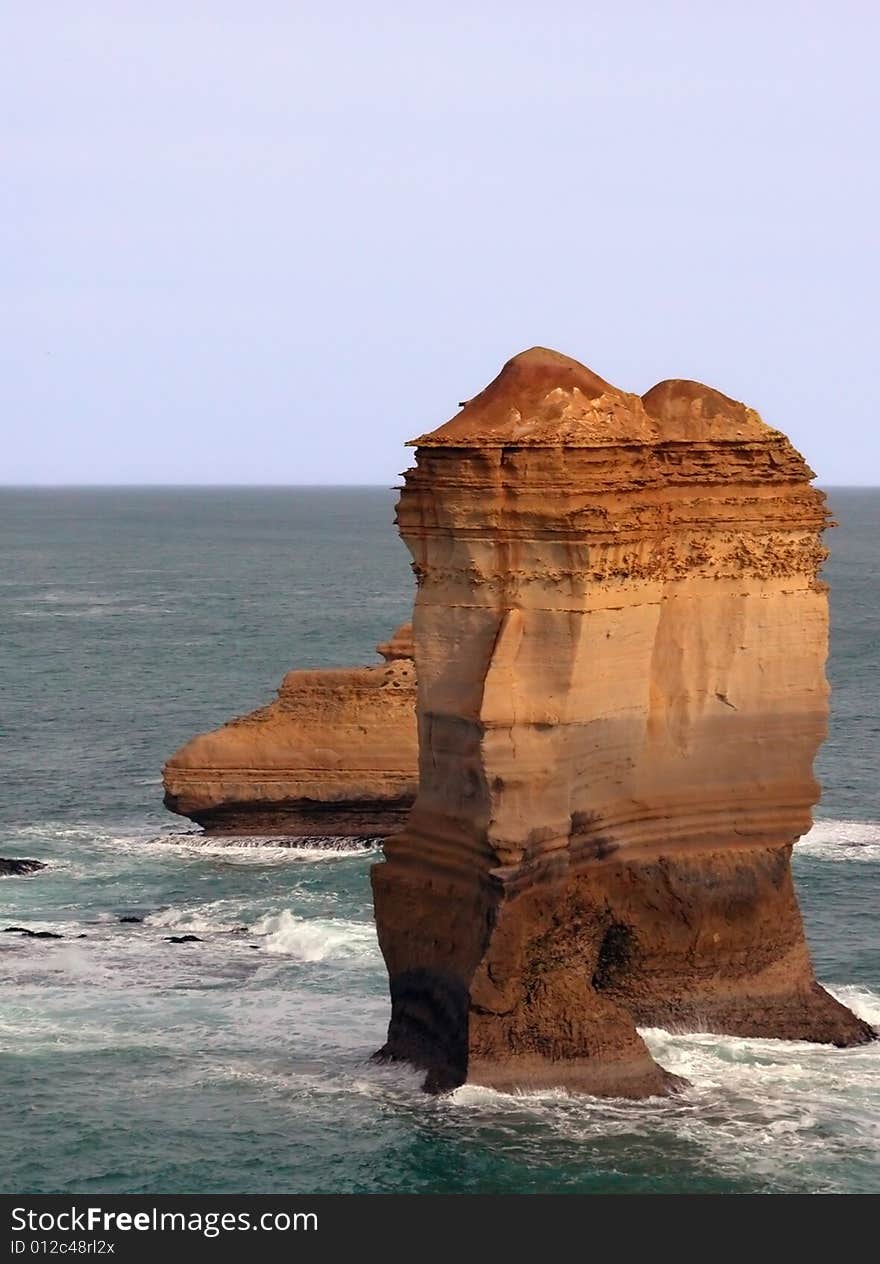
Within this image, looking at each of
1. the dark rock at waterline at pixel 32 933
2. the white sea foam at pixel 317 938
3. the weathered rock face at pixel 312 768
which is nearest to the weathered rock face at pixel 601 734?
the white sea foam at pixel 317 938

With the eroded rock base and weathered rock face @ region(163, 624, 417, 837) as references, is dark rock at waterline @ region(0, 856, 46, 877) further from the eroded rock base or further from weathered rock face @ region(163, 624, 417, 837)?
the eroded rock base

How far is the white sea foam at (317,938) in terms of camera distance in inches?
1563

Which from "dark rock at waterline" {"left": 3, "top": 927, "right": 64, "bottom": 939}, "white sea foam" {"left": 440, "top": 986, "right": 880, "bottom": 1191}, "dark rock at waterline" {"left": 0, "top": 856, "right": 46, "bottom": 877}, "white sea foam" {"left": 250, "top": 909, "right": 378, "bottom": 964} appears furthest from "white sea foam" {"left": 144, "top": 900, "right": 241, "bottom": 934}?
"white sea foam" {"left": 440, "top": 986, "right": 880, "bottom": 1191}

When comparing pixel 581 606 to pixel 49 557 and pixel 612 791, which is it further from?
pixel 49 557

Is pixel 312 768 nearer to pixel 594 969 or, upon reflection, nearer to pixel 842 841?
pixel 842 841

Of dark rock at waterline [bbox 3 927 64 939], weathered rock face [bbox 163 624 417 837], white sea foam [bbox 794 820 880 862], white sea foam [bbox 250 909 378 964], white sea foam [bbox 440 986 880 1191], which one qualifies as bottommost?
dark rock at waterline [bbox 3 927 64 939]

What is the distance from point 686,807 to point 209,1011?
814 cm

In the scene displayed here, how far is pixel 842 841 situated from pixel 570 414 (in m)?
21.2

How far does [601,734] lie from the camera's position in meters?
32.0

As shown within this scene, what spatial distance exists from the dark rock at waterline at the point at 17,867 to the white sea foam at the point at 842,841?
15.8 m

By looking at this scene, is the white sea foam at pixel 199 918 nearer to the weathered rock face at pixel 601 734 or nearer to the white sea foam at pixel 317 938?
the white sea foam at pixel 317 938

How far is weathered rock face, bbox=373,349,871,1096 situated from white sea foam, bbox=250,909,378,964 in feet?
23.3

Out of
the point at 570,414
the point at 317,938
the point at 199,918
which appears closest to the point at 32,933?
the point at 199,918

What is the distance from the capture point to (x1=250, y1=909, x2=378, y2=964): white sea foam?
39.7m
